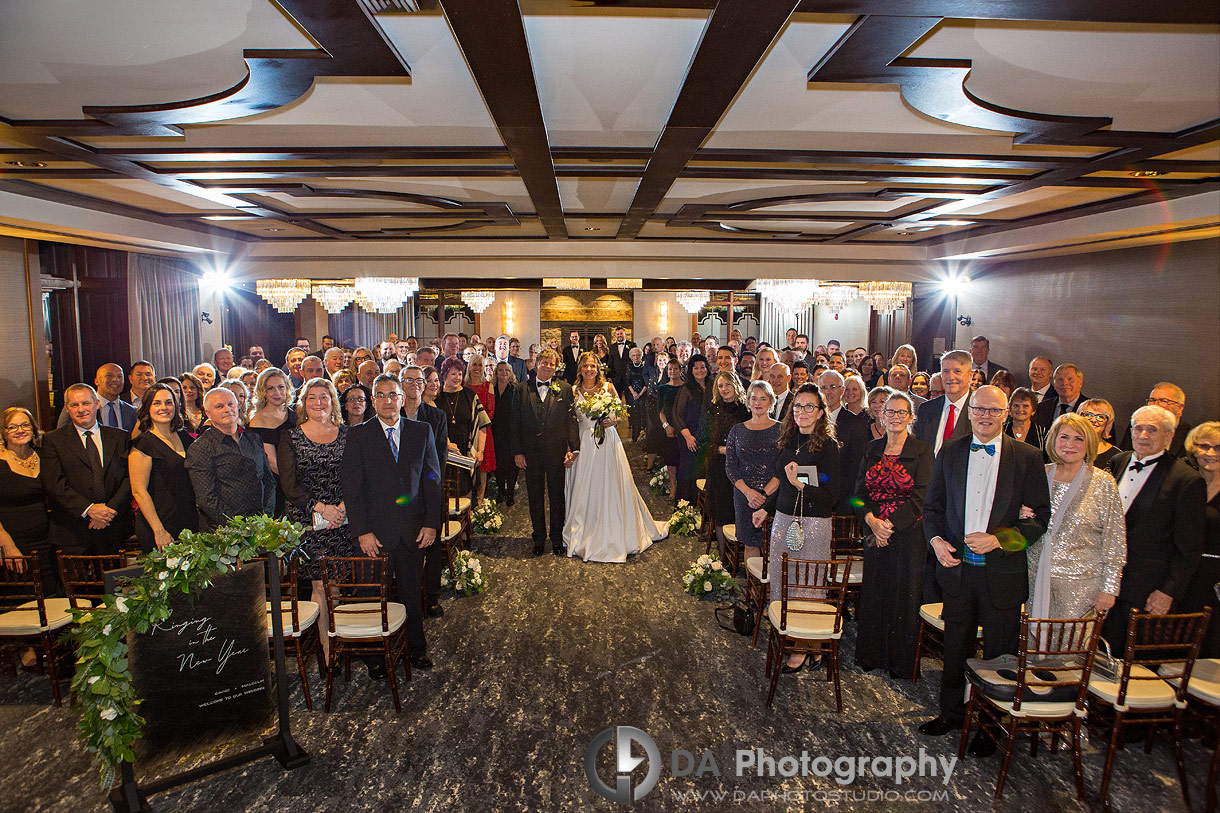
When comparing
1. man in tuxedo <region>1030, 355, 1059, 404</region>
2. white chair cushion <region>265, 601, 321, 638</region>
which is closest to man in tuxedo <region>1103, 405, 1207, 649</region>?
man in tuxedo <region>1030, 355, 1059, 404</region>

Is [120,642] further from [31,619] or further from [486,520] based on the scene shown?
[486,520]

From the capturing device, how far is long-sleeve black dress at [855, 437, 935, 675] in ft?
12.7

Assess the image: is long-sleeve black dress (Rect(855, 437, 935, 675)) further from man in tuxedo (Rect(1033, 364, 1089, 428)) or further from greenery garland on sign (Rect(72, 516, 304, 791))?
greenery garland on sign (Rect(72, 516, 304, 791))

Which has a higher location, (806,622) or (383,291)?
(383,291)

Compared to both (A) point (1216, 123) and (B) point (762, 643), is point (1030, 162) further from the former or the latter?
(B) point (762, 643)

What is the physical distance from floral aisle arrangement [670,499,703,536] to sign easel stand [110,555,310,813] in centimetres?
419

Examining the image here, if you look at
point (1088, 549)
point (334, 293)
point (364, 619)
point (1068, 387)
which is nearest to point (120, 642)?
point (364, 619)

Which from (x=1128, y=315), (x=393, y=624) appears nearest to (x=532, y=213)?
(x=393, y=624)

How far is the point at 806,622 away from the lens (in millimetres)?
3670

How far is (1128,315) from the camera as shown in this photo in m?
8.29

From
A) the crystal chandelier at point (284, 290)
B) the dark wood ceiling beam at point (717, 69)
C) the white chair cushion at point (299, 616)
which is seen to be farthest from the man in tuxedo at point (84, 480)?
the crystal chandelier at point (284, 290)

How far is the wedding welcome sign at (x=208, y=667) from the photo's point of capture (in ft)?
9.42

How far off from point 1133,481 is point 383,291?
35.4 ft

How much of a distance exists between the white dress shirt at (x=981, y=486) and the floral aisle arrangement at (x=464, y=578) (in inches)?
146
